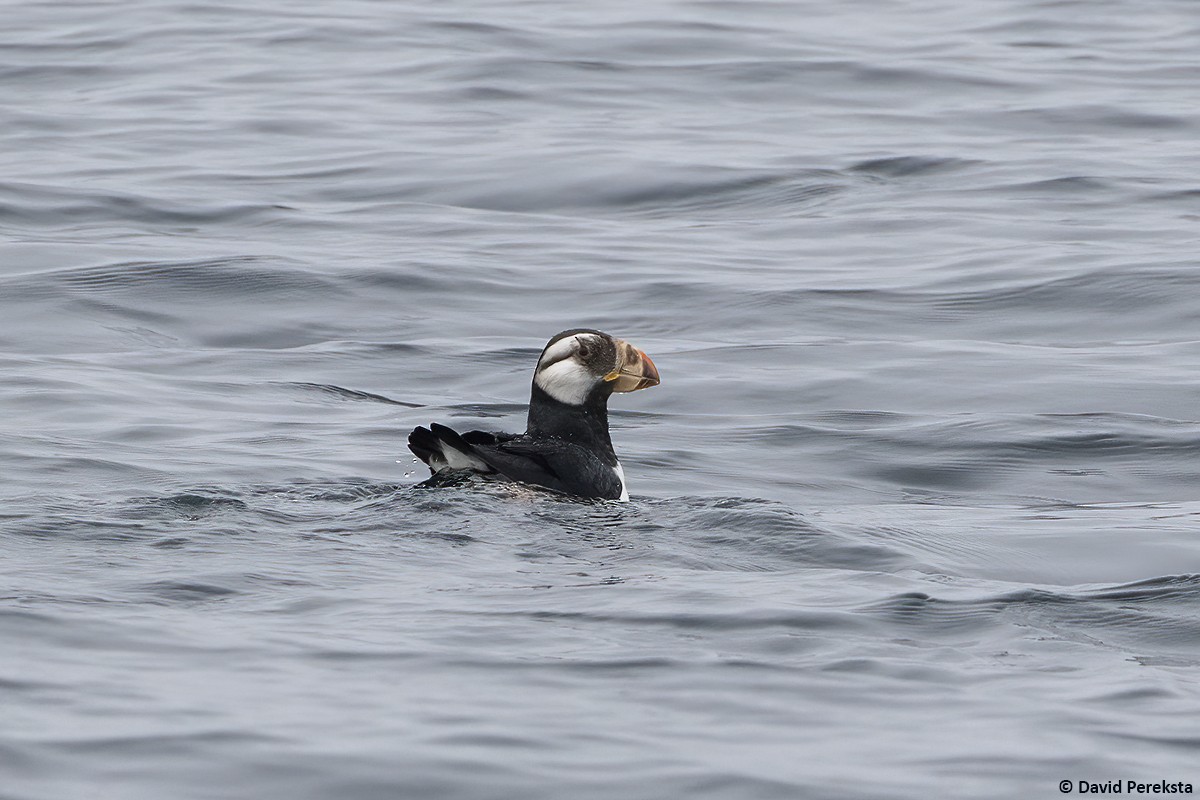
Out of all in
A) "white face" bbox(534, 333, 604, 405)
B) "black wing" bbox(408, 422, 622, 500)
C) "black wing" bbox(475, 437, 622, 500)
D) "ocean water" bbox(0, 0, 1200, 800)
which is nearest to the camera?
"ocean water" bbox(0, 0, 1200, 800)

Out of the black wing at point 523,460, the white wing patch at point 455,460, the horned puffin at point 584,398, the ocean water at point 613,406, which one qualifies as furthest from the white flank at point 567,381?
the white wing patch at point 455,460

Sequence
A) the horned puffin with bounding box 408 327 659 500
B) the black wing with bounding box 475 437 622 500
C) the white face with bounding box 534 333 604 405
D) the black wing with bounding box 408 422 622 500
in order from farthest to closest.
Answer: the white face with bounding box 534 333 604 405 → the horned puffin with bounding box 408 327 659 500 → the black wing with bounding box 475 437 622 500 → the black wing with bounding box 408 422 622 500

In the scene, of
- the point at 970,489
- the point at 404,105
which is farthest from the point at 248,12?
the point at 970,489

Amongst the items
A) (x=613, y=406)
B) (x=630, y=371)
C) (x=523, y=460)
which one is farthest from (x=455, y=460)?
(x=613, y=406)

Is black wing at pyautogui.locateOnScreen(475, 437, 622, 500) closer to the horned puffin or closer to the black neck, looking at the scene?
the horned puffin

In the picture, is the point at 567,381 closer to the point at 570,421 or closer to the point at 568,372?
the point at 568,372

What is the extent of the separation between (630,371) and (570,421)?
31cm

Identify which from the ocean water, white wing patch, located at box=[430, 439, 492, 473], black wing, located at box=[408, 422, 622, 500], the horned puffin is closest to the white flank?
the horned puffin

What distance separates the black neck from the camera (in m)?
8.02

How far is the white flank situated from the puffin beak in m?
0.10

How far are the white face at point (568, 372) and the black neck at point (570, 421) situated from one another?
0.03m

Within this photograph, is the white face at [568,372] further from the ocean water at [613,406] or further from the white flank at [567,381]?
the ocean water at [613,406]

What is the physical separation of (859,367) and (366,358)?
2.85 metres

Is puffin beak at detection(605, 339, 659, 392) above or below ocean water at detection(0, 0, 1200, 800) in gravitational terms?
above
